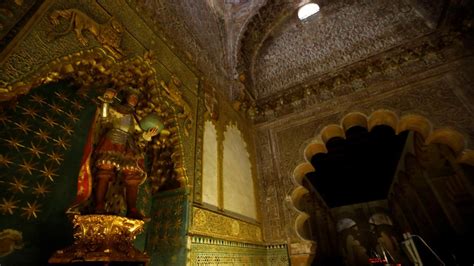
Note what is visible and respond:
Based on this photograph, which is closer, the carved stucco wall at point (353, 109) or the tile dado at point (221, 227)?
the tile dado at point (221, 227)

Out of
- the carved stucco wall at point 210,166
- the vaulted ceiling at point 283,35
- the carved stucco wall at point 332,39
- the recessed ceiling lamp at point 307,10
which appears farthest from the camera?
the recessed ceiling lamp at point 307,10

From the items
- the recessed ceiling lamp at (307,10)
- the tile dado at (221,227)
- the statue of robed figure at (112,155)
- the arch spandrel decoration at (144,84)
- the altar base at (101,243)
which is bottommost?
the altar base at (101,243)

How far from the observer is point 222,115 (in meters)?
3.81

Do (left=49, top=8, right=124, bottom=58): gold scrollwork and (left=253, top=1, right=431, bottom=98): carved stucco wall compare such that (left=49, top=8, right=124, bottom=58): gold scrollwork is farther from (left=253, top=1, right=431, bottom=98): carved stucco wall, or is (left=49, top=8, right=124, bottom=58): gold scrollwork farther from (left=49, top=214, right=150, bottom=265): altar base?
(left=253, top=1, right=431, bottom=98): carved stucco wall

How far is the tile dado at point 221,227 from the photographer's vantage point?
240 cm

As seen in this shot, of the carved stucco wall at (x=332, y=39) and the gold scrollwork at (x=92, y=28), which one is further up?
the carved stucco wall at (x=332, y=39)

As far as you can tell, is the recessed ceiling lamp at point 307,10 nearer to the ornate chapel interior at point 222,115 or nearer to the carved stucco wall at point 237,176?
the ornate chapel interior at point 222,115

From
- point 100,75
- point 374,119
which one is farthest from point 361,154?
point 100,75

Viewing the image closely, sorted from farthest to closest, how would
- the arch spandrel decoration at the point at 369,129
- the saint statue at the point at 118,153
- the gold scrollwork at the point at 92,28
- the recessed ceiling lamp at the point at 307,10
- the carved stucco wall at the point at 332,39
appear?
the recessed ceiling lamp at the point at 307,10
the carved stucco wall at the point at 332,39
the arch spandrel decoration at the point at 369,129
the saint statue at the point at 118,153
the gold scrollwork at the point at 92,28

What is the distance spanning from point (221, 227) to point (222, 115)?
1786mm

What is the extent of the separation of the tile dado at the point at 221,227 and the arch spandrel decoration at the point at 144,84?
0.40m

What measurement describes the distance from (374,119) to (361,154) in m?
4.00

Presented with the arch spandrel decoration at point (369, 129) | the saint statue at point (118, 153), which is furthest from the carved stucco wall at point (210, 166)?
the arch spandrel decoration at point (369, 129)

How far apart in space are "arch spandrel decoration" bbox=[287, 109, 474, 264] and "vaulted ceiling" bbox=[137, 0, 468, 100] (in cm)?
113
